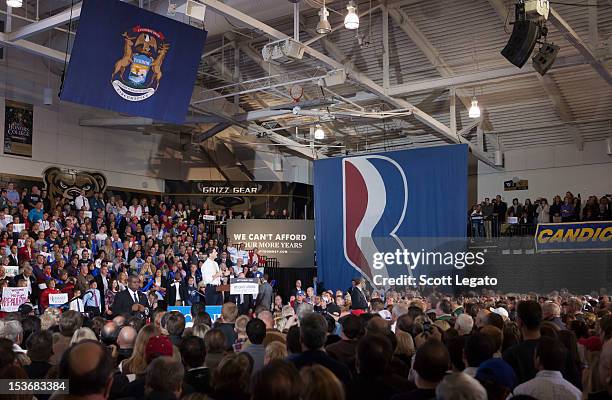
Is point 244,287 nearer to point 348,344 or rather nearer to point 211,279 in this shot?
point 211,279

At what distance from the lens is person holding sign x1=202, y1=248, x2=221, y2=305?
17.6 metres

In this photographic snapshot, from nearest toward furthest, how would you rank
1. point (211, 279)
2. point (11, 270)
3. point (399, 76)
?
point (11, 270) → point (211, 279) → point (399, 76)

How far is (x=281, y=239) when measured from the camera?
74.3 feet

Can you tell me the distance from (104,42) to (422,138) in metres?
14.6

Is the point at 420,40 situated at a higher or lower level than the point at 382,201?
higher

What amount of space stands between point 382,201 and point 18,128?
11.0 metres

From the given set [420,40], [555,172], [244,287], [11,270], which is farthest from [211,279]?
[555,172]

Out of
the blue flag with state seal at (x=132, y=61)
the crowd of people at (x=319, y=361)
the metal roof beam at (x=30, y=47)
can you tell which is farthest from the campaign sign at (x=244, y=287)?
the crowd of people at (x=319, y=361)

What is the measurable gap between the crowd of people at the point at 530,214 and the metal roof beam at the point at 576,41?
4891 mm

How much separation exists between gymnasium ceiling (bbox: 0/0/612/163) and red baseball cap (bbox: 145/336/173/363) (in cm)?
913

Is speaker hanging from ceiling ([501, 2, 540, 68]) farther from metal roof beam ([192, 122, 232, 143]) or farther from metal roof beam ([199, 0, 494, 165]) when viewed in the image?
metal roof beam ([192, 122, 232, 143])

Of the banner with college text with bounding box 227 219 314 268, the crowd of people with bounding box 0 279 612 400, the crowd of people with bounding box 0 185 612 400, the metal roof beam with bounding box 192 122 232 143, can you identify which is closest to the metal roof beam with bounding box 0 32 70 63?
the crowd of people with bounding box 0 185 612 400

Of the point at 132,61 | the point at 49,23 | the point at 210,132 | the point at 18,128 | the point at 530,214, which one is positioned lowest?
the point at 530,214

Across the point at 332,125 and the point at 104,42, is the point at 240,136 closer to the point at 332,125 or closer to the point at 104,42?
the point at 332,125
